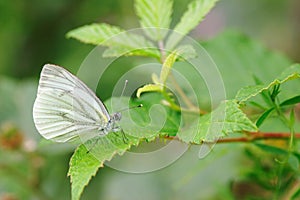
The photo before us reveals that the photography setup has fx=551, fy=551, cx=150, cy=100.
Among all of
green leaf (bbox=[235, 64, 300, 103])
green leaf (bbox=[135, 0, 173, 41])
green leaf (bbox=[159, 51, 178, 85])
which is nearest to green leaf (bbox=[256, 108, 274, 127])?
green leaf (bbox=[235, 64, 300, 103])

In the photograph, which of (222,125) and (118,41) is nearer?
(222,125)

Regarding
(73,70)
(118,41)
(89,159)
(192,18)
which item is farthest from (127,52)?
(73,70)

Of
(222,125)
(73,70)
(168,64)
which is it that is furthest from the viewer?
(73,70)

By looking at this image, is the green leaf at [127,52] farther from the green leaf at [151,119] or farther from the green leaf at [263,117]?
the green leaf at [263,117]

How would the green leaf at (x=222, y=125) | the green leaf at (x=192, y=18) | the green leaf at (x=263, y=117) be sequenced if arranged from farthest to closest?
the green leaf at (x=192, y=18) < the green leaf at (x=263, y=117) < the green leaf at (x=222, y=125)

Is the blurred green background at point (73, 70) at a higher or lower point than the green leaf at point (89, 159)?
lower

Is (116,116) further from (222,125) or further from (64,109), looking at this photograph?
(222,125)

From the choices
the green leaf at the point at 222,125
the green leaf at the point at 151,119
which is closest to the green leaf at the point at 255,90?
the green leaf at the point at 222,125

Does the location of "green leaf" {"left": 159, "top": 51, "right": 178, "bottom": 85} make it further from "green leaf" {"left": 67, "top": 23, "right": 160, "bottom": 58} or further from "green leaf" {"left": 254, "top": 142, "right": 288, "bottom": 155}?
"green leaf" {"left": 254, "top": 142, "right": 288, "bottom": 155}
